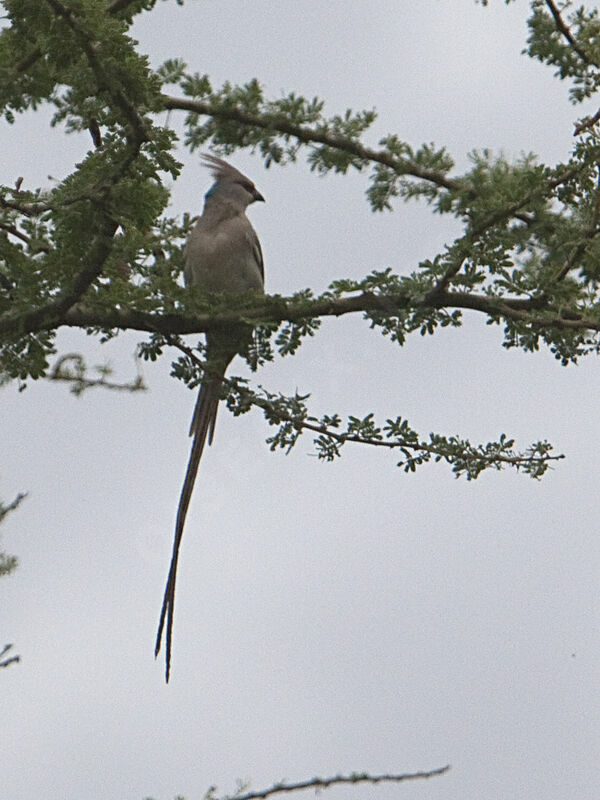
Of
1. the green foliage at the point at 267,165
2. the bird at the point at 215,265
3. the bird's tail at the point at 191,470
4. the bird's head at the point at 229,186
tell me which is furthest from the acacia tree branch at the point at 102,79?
the bird's head at the point at 229,186

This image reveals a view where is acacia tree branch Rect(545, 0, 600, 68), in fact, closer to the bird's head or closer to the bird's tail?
the bird's tail

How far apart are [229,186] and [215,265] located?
1039mm

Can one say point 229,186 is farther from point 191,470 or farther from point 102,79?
point 102,79

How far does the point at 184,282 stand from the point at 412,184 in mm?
2252

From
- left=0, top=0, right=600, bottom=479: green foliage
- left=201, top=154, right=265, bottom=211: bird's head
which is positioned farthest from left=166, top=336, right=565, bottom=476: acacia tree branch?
left=201, top=154, right=265, bottom=211: bird's head

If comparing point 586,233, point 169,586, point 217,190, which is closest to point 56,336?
point 169,586

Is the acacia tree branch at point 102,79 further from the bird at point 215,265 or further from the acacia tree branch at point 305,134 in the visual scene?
the bird at point 215,265

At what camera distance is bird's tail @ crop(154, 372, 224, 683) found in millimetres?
4535

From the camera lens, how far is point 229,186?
256 inches

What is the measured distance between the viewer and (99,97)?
3.04m

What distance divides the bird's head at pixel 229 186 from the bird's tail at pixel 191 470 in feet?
4.86

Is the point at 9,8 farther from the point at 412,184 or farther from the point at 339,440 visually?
the point at 339,440

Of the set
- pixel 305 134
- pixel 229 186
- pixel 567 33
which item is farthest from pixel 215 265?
pixel 567 33

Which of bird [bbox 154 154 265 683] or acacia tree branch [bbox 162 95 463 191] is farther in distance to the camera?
bird [bbox 154 154 265 683]
